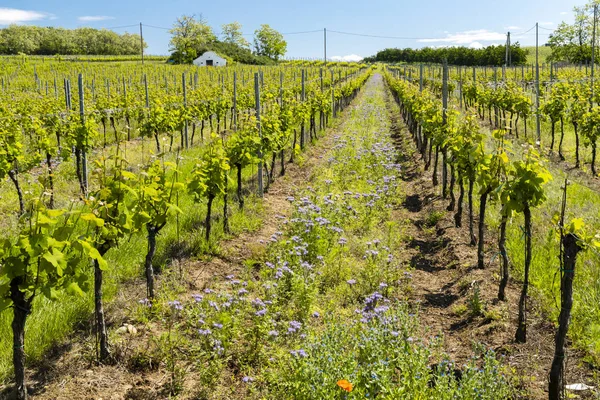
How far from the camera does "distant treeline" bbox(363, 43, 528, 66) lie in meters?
80.8

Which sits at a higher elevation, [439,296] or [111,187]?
[111,187]

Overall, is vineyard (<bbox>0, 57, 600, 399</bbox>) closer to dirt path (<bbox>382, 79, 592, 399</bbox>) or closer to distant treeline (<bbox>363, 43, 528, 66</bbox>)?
dirt path (<bbox>382, 79, 592, 399</bbox>)

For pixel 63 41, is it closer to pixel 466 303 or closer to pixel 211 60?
pixel 211 60

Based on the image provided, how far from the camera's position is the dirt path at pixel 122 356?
13.7ft

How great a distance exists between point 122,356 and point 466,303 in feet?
12.9

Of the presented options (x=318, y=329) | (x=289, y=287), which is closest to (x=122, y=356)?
(x=318, y=329)

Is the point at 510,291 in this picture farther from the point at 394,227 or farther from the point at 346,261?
the point at 394,227

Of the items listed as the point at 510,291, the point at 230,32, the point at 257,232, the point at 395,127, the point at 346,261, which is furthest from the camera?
the point at 230,32

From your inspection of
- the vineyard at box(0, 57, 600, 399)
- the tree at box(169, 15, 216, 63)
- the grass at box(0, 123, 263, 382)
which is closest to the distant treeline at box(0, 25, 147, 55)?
the tree at box(169, 15, 216, 63)

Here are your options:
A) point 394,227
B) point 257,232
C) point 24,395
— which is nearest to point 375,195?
point 394,227

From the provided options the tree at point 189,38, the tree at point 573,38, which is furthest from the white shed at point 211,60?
the tree at point 573,38

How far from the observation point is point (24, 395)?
12.1ft

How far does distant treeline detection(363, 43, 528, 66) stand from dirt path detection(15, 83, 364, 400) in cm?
4392

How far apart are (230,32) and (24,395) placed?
393 feet
